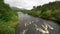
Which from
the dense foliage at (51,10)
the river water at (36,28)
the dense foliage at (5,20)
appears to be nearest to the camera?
the dense foliage at (5,20)

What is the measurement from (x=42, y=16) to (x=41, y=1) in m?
3.16

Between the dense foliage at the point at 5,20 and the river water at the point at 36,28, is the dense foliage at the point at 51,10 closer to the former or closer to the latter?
the river water at the point at 36,28

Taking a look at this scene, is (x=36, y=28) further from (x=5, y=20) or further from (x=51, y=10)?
(x=51, y=10)

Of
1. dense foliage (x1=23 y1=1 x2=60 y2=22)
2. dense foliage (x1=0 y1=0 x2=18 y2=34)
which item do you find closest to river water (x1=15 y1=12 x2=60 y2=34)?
dense foliage (x1=0 y1=0 x2=18 y2=34)

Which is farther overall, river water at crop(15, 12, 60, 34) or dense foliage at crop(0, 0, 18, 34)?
river water at crop(15, 12, 60, 34)

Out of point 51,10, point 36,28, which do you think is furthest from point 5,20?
point 51,10

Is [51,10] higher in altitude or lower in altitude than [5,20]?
lower

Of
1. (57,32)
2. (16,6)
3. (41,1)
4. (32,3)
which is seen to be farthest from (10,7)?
(57,32)

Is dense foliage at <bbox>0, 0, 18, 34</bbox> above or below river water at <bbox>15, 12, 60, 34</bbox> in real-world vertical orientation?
above

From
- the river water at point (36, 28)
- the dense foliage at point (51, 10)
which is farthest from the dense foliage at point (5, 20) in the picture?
the dense foliage at point (51, 10)

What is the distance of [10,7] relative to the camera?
7.91 metres

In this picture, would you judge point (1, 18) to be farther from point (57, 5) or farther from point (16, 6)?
point (57, 5)

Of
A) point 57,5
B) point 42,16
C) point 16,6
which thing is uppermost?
point 16,6

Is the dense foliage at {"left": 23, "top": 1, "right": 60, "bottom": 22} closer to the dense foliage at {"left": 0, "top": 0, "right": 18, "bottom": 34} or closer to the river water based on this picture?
the river water
